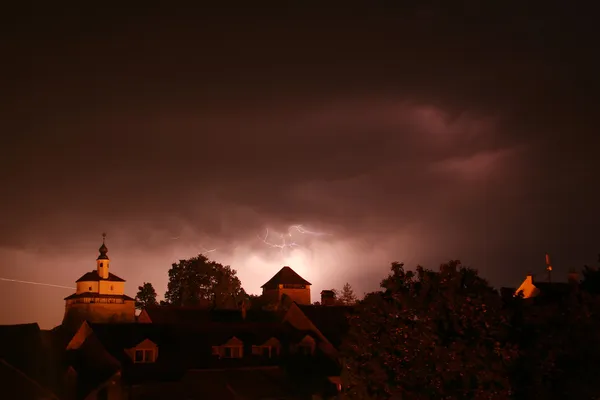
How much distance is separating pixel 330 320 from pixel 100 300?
82728mm

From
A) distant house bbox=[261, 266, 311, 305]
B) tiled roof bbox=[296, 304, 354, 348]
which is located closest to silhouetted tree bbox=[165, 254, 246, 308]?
distant house bbox=[261, 266, 311, 305]

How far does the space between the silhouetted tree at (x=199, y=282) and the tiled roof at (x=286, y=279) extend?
7394 millimetres

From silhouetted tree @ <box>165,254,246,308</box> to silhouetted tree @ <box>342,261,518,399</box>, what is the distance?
3996 inches

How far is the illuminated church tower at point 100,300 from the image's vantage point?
5955 inches

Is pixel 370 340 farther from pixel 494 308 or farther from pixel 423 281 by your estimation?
pixel 494 308

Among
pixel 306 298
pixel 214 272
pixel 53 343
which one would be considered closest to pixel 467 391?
pixel 53 343

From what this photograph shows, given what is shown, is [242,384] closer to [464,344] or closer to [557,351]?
[464,344]

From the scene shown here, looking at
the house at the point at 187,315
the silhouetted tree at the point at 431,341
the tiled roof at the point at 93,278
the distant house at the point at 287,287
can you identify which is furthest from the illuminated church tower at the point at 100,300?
the silhouetted tree at the point at 431,341

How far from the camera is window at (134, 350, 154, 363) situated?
70.7 metres

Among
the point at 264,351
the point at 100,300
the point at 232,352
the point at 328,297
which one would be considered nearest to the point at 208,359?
the point at 232,352

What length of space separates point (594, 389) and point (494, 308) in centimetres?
792

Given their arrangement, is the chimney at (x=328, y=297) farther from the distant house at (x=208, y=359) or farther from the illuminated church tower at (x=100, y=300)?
the illuminated church tower at (x=100, y=300)

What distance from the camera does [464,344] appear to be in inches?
1640

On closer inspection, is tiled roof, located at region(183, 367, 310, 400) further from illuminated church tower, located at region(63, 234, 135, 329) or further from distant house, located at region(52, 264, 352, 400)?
illuminated church tower, located at region(63, 234, 135, 329)
